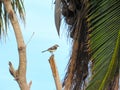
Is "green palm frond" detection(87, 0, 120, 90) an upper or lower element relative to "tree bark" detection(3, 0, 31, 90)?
upper

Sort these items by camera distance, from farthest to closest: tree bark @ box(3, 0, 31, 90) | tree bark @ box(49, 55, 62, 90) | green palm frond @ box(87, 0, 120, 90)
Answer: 1. tree bark @ box(3, 0, 31, 90)
2. tree bark @ box(49, 55, 62, 90)
3. green palm frond @ box(87, 0, 120, 90)

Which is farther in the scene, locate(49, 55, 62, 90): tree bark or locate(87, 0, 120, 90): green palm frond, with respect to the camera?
locate(49, 55, 62, 90): tree bark

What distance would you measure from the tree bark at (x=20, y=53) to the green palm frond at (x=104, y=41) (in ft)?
10.9

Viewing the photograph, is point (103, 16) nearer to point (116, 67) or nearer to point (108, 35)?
point (108, 35)

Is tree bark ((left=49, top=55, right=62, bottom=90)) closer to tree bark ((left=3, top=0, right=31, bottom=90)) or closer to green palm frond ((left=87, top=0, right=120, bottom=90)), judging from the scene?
tree bark ((left=3, top=0, right=31, bottom=90))

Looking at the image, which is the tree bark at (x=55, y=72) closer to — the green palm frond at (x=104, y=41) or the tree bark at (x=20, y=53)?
the tree bark at (x=20, y=53)

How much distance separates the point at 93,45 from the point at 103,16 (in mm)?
228

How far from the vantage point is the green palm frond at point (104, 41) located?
8.82 ft

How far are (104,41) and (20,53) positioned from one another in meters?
3.80

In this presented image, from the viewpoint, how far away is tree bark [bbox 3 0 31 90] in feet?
21.0

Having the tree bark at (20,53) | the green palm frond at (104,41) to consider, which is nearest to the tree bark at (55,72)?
the tree bark at (20,53)

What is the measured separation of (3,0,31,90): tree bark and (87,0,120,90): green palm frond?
331 centimetres

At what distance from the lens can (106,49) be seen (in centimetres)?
286

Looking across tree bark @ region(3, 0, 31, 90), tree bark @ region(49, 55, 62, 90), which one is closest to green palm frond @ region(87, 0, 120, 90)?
tree bark @ region(49, 55, 62, 90)
